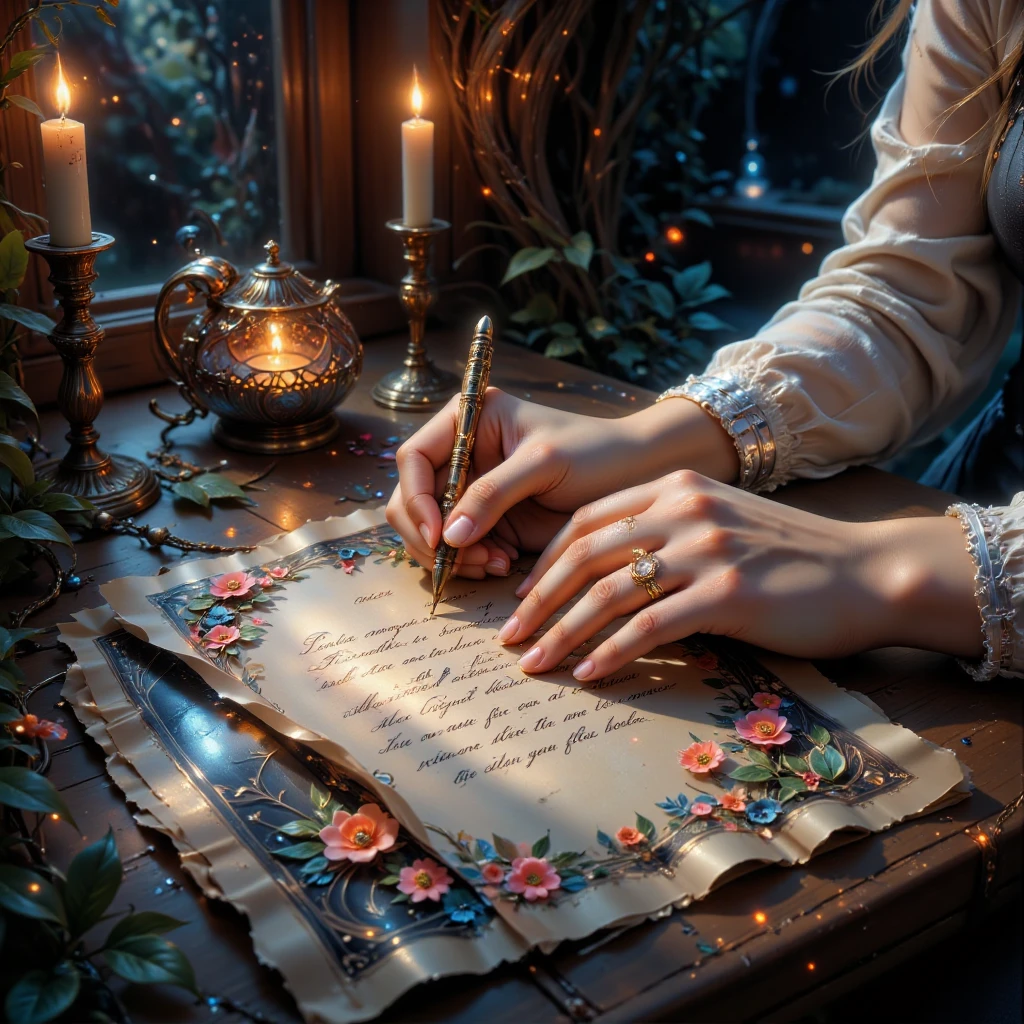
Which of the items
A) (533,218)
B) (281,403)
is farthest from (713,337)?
(281,403)

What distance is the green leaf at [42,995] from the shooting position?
1.57 feet

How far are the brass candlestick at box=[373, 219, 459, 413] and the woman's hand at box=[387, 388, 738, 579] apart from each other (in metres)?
0.36

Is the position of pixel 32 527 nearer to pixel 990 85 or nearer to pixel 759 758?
pixel 759 758

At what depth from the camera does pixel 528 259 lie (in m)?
1.50

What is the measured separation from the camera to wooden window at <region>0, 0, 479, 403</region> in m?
1.30

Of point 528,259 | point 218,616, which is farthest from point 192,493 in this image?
point 528,259

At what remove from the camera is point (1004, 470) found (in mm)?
1194

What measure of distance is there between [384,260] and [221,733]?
0.99m

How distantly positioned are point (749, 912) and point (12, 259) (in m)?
0.73

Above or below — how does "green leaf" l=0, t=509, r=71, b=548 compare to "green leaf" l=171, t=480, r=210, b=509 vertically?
above

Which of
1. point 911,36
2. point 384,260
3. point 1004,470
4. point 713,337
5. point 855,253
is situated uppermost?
point 911,36

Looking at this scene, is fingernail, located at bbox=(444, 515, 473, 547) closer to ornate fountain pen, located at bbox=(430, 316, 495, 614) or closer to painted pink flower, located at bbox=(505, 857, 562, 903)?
ornate fountain pen, located at bbox=(430, 316, 495, 614)

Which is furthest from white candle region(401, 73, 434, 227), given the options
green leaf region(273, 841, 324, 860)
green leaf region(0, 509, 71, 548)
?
green leaf region(273, 841, 324, 860)

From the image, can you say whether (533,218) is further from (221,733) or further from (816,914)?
(816,914)
